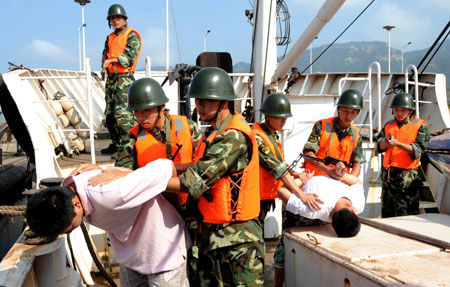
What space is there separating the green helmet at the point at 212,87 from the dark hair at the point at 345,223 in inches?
53.7

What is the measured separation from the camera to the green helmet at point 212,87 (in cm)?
226

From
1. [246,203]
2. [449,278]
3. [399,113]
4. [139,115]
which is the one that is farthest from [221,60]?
[449,278]

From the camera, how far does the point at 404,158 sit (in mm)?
4688

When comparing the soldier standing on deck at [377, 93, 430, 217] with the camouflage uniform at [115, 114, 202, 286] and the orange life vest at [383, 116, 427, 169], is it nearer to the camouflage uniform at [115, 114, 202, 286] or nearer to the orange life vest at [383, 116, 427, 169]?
the orange life vest at [383, 116, 427, 169]

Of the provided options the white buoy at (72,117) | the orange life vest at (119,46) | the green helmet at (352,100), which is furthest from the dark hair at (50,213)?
the white buoy at (72,117)

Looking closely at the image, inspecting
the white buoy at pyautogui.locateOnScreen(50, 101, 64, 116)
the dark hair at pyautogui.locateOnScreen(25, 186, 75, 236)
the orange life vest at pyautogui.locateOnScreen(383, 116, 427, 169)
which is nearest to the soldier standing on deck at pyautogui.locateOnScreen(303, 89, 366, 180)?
the orange life vest at pyautogui.locateOnScreen(383, 116, 427, 169)

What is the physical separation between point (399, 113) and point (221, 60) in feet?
9.64

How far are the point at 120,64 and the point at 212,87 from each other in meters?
2.89

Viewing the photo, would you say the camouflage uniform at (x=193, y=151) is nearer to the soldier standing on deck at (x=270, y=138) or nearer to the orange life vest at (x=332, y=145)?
the soldier standing on deck at (x=270, y=138)

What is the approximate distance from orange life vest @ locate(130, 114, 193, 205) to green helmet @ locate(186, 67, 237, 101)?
43 centimetres

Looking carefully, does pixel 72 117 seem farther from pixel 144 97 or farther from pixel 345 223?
pixel 345 223

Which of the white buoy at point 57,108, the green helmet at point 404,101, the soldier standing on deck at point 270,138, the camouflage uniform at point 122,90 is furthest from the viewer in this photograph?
the white buoy at point 57,108

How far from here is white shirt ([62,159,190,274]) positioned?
1763 mm

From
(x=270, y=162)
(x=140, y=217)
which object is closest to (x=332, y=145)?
(x=270, y=162)
